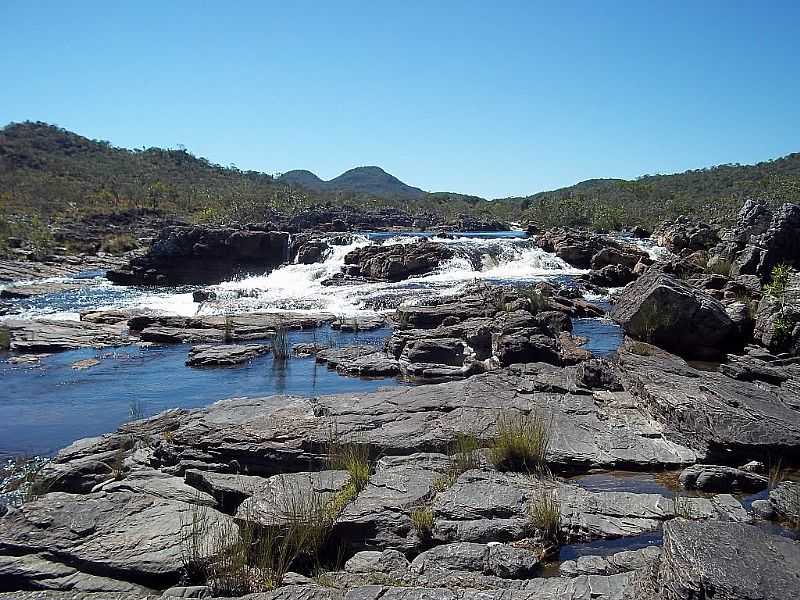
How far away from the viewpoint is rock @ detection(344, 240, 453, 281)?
27.3 meters

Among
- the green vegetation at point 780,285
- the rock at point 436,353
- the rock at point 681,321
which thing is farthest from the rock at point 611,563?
the green vegetation at point 780,285

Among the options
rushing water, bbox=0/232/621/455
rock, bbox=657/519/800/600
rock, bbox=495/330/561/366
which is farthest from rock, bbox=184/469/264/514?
rock, bbox=495/330/561/366

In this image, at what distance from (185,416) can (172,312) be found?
13.1 metres

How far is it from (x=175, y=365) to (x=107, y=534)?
367 inches

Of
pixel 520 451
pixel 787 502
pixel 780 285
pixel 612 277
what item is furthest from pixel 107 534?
pixel 612 277

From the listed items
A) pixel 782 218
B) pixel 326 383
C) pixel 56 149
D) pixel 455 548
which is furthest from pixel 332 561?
pixel 56 149

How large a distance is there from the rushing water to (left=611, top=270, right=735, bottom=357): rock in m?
1.06

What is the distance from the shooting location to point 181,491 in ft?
20.2

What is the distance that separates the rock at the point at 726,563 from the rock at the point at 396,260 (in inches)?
905

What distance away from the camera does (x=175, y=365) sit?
14.0 metres

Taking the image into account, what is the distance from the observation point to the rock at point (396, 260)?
1076 inches

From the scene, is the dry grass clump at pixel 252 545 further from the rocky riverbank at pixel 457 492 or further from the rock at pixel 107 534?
the rock at pixel 107 534

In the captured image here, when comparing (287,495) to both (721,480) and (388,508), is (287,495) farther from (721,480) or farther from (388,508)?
(721,480)

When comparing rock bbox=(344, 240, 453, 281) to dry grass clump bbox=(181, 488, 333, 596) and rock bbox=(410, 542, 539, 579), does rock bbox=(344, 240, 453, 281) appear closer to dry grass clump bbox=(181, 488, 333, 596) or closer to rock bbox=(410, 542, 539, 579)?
dry grass clump bbox=(181, 488, 333, 596)
